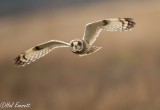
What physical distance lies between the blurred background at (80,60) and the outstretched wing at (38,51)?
0.03 meters

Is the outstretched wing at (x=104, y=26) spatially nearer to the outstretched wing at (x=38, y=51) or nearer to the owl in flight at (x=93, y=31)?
the owl in flight at (x=93, y=31)

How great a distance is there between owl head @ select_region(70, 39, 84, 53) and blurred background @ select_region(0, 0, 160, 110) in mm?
59

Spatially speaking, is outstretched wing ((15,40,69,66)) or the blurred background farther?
outstretched wing ((15,40,69,66))

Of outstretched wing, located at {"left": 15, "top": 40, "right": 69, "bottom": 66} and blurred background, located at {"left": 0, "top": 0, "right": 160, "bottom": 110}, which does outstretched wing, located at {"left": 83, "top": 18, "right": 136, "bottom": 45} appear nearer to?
blurred background, located at {"left": 0, "top": 0, "right": 160, "bottom": 110}

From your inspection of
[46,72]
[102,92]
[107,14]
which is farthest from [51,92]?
[107,14]

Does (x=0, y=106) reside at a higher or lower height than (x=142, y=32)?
lower

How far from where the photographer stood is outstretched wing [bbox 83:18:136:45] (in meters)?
2.36

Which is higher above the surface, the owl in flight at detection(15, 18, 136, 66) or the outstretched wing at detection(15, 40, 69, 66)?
the owl in flight at detection(15, 18, 136, 66)

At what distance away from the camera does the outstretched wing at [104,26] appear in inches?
92.9

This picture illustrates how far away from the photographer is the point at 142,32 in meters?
2.33

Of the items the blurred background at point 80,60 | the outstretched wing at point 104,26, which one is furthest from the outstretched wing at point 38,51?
the outstretched wing at point 104,26

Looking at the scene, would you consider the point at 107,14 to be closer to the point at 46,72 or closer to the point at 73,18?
the point at 73,18

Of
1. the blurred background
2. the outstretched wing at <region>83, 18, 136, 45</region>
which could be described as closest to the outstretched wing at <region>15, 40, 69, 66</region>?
the blurred background

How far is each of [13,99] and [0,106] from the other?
87 mm
